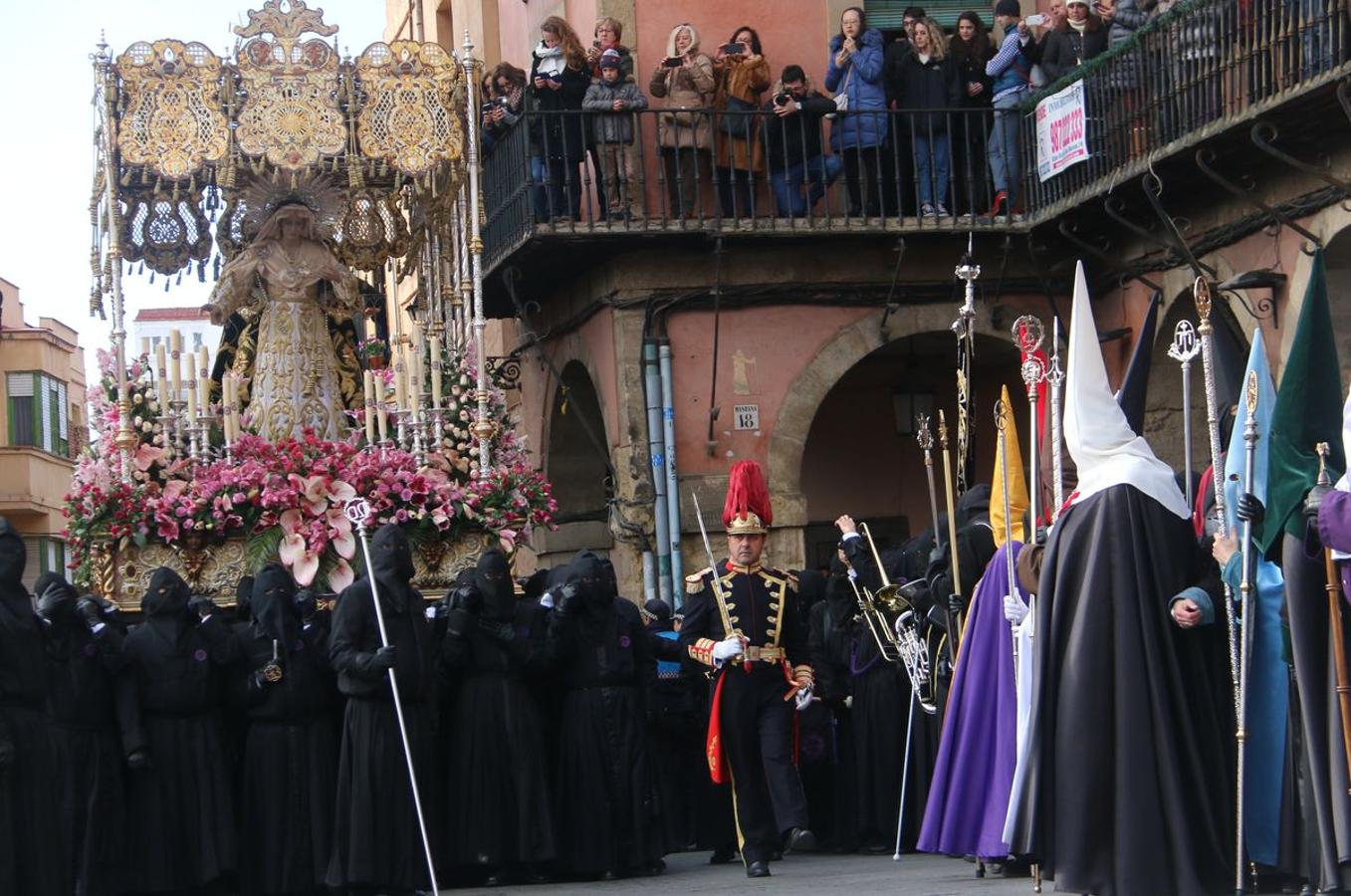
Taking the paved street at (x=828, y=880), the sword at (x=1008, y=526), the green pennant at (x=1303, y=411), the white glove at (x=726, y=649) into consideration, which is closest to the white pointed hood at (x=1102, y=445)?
the green pennant at (x=1303, y=411)

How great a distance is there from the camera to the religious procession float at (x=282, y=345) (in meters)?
13.4

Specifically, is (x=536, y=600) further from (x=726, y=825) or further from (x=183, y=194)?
(x=183, y=194)

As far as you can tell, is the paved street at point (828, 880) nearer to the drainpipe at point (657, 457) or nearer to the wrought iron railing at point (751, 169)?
the drainpipe at point (657, 457)

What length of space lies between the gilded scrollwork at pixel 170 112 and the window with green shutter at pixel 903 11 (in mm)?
8157

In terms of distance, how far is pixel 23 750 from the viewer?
34.8ft

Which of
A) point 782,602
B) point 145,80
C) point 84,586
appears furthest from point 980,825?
point 145,80

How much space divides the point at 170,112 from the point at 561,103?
5.85m

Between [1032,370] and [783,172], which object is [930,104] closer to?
[783,172]

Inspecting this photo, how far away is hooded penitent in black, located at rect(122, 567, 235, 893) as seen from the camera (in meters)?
12.0

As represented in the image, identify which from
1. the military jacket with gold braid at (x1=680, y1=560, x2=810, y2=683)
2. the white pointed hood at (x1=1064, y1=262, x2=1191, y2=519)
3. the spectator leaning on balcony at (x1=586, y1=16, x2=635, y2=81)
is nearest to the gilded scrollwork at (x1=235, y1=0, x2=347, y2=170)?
the military jacket with gold braid at (x1=680, y1=560, x2=810, y2=683)

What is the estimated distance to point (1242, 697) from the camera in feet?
30.4

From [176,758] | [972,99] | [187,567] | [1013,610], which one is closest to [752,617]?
[1013,610]

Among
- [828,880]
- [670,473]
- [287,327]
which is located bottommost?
[828,880]

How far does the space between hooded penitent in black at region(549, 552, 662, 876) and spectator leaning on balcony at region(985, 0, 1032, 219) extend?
291 inches
